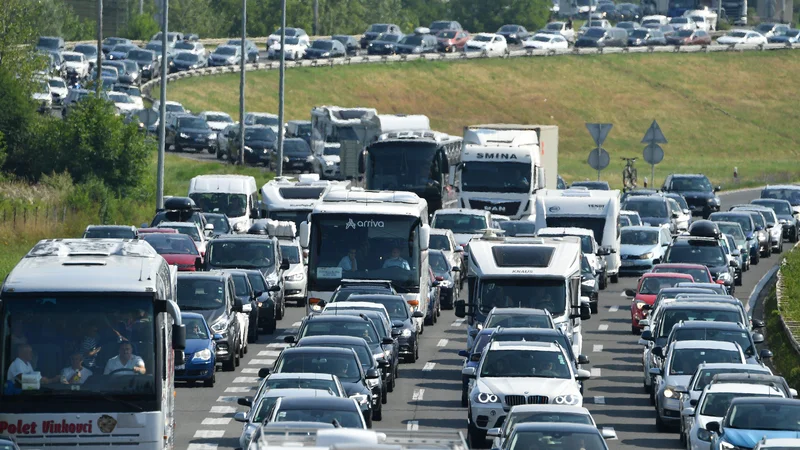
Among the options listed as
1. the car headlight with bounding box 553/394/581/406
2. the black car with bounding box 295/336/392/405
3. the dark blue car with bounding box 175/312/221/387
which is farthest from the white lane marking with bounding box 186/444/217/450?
the dark blue car with bounding box 175/312/221/387

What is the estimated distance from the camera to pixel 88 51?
101750 millimetres

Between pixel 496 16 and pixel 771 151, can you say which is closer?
pixel 771 151

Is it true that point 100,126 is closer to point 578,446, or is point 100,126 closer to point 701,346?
point 701,346

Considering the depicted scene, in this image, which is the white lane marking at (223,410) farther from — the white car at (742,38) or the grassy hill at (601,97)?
the white car at (742,38)

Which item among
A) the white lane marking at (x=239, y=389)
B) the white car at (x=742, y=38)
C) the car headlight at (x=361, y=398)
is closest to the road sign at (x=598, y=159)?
the white lane marking at (x=239, y=389)

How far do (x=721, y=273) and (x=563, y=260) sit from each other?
1360cm

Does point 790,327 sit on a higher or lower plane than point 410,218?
lower

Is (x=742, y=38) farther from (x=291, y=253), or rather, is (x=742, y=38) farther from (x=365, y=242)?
(x=365, y=242)

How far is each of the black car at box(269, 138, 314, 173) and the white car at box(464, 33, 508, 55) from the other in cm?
4936

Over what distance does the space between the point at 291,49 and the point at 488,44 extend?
15.3m

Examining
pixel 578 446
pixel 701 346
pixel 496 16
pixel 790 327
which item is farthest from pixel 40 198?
pixel 496 16

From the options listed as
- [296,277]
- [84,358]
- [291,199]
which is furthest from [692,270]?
[84,358]

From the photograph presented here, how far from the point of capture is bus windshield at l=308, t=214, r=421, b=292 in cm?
3416

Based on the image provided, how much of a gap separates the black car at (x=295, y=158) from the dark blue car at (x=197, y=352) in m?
42.7
